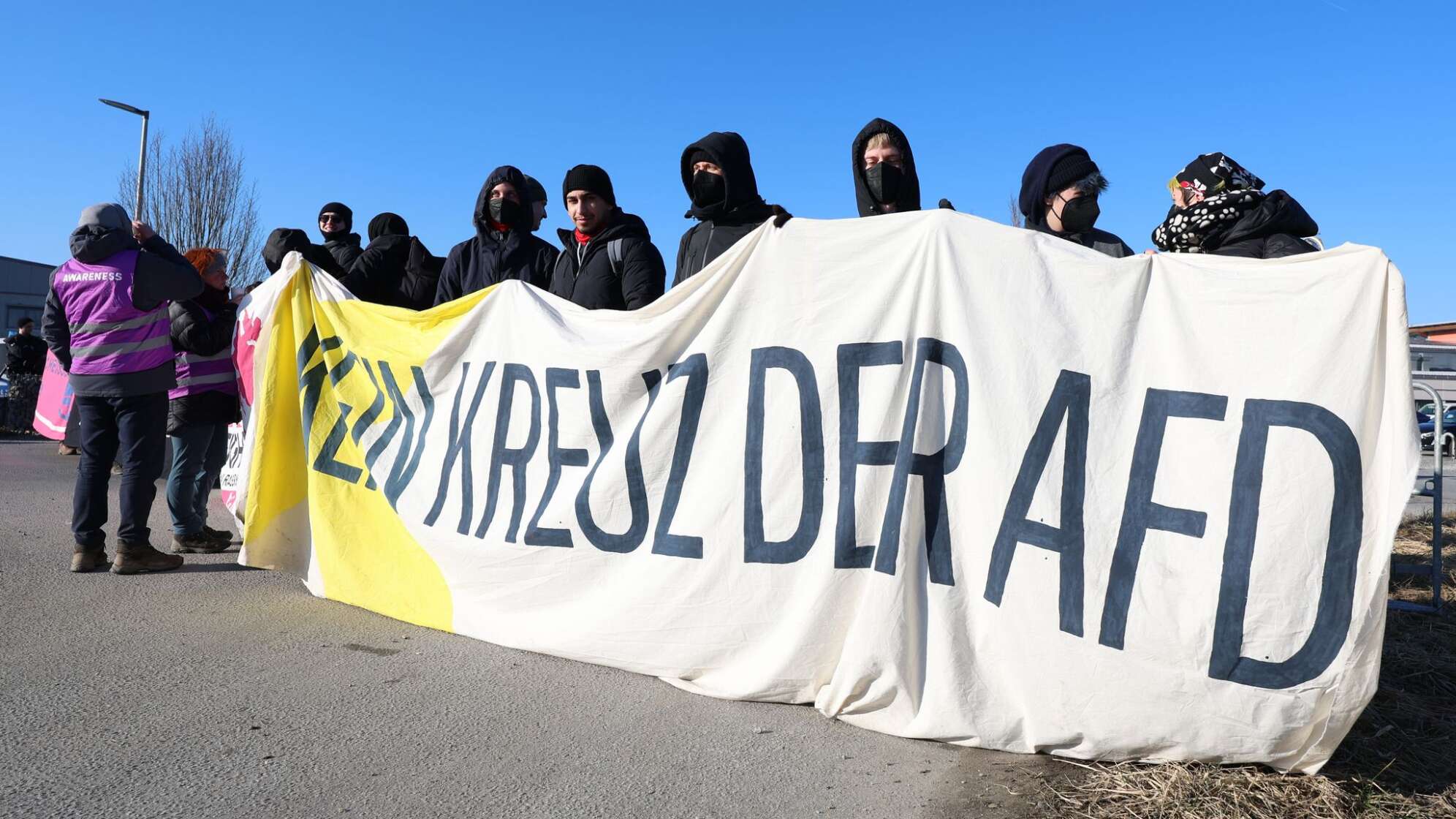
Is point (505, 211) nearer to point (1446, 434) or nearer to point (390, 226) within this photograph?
point (390, 226)

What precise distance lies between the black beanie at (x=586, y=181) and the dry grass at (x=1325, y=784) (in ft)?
10.8

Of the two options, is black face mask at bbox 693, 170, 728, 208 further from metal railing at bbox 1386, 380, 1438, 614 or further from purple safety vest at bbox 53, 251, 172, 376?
purple safety vest at bbox 53, 251, 172, 376

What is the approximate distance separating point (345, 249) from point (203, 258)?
0.80 metres

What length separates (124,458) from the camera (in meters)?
5.42

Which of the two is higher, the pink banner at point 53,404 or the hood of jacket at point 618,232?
the hood of jacket at point 618,232

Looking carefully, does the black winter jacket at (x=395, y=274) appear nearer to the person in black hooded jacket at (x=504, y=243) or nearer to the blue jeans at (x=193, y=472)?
the person in black hooded jacket at (x=504, y=243)

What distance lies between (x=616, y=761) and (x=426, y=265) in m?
3.98

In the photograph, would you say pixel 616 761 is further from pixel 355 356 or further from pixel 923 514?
pixel 355 356

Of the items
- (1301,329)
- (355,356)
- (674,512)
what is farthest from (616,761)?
(355,356)

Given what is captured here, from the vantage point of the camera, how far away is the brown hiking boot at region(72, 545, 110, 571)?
5.35m

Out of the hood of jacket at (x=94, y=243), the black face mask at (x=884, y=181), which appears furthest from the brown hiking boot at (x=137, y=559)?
the black face mask at (x=884, y=181)

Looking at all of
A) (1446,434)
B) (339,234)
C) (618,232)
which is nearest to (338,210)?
(339,234)

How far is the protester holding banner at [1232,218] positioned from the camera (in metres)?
3.71

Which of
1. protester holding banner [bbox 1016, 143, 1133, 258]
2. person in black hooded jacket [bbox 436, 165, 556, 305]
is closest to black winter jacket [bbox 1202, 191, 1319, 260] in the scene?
protester holding banner [bbox 1016, 143, 1133, 258]
